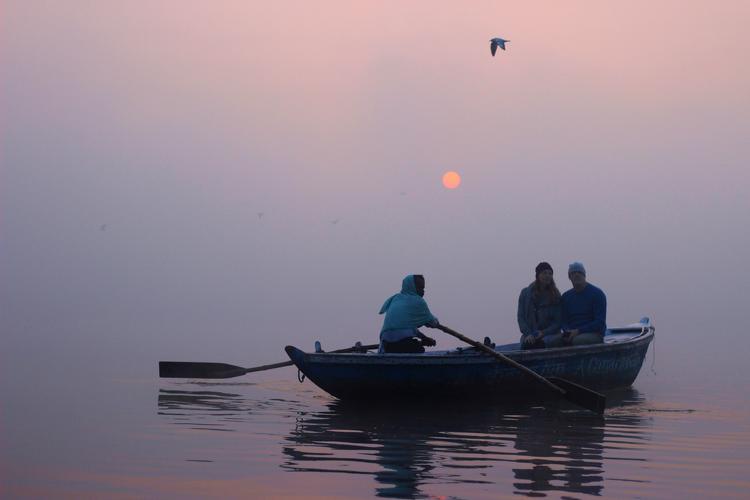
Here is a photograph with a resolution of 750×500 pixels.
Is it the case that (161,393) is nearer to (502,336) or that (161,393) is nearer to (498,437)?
(498,437)

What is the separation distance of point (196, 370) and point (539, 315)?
233 inches

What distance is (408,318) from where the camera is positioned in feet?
49.7

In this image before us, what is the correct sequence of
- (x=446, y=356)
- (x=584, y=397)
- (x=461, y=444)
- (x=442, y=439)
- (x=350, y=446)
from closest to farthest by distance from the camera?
(x=350, y=446) → (x=461, y=444) → (x=442, y=439) → (x=584, y=397) → (x=446, y=356)

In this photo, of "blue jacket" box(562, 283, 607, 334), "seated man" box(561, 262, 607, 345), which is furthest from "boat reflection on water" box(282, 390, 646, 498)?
"blue jacket" box(562, 283, 607, 334)

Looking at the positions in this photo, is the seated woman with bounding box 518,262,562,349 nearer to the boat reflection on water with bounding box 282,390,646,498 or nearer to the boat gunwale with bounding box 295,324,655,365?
the boat gunwale with bounding box 295,324,655,365

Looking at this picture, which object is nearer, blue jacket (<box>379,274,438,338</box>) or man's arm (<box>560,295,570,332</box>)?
blue jacket (<box>379,274,438,338</box>)

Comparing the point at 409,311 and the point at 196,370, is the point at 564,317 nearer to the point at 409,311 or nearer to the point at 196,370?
the point at 409,311

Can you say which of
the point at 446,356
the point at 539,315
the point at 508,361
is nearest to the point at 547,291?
the point at 539,315

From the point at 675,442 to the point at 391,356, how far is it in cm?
410

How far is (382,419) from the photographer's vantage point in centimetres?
1377

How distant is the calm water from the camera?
909cm

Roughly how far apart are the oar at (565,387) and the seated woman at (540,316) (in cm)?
139

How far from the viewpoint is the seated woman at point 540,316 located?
656 inches

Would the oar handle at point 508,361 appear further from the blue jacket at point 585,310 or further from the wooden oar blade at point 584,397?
the blue jacket at point 585,310
